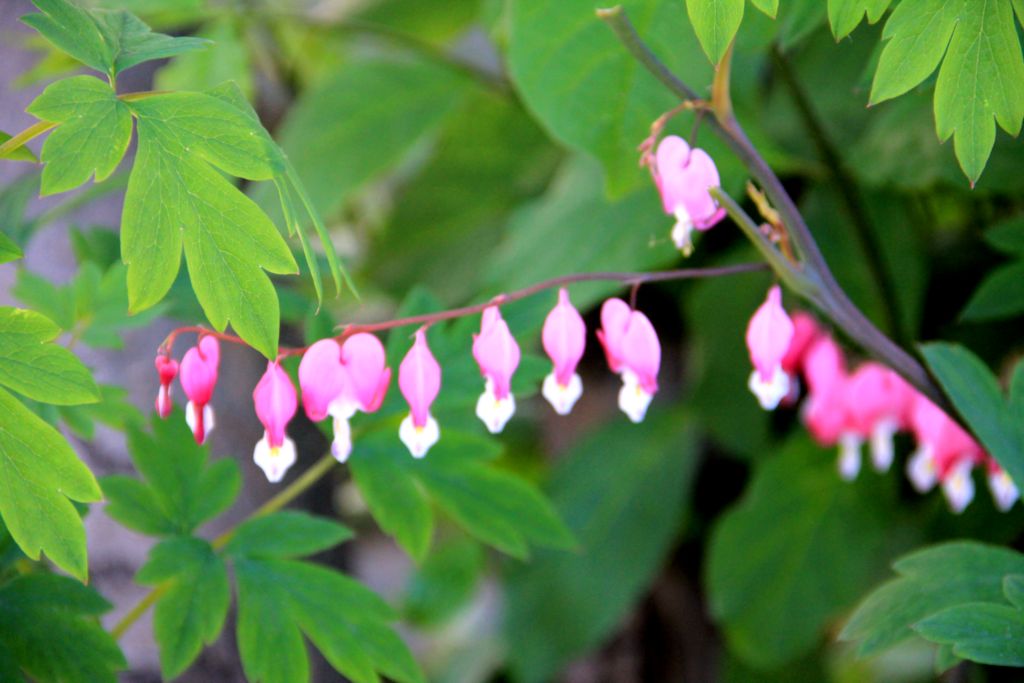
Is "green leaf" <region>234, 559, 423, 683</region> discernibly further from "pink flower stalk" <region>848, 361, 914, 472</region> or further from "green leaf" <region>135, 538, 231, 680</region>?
"pink flower stalk" <region>848, 361, 914, 472</region>

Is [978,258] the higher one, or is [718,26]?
[718,26]

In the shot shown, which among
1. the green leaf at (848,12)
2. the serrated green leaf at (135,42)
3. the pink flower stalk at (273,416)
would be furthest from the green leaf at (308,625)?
the green leaf at (848,12)

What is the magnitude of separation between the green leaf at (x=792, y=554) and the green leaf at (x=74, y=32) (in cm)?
88

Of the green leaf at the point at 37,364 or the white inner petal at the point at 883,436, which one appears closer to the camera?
the green leaf at the point at 37,364

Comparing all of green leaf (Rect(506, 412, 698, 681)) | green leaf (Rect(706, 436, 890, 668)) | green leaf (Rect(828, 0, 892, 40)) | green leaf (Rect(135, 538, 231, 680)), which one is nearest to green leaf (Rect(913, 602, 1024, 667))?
green leaf (Rect(828, 0, 892, 40))

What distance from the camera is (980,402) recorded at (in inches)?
25.3

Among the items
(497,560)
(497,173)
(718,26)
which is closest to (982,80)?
(718,26)

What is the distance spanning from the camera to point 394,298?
1.48 meters

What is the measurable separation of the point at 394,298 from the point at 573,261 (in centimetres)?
53

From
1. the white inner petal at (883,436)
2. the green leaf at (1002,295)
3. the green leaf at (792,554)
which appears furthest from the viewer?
the green leaf at (792,554)

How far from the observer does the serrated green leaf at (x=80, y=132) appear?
19.1 inches

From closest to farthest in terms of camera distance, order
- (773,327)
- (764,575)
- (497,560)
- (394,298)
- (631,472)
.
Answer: (773,327), (764,575), (631,472), (394,298), (497,560)

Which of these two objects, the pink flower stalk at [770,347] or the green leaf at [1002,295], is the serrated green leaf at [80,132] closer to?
the pink flower stalk at [770,347]

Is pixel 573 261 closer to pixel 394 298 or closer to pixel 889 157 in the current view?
pixel 889 157
